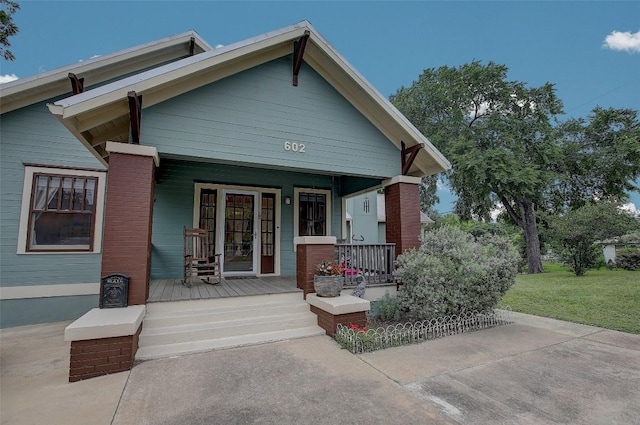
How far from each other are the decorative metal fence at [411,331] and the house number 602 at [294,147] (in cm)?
325

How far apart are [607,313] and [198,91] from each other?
29.7 feet

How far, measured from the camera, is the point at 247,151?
18.4ft

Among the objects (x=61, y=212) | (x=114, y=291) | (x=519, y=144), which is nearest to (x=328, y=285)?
(x=114, y=291)

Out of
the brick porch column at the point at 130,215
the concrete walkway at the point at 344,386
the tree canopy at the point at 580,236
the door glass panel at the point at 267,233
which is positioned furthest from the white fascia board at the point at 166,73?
the tree canopy at the point at 580,236

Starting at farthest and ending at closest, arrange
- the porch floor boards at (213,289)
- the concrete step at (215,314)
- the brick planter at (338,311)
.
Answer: the porch floor boards at (213,289), the brick planter at (338,311), the concrete step at (215,314)

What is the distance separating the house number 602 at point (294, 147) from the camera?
593cm

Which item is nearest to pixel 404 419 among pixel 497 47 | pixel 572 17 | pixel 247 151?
pixel 247 151

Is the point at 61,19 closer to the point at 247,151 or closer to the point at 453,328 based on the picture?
the point at 247,151

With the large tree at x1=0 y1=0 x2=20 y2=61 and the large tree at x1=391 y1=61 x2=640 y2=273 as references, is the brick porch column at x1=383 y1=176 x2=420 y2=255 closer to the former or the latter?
the large tree at x1=0 y1=0 x2=20 y2=61

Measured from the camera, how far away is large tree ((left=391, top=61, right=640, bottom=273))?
15.0 m

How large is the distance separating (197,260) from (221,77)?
11.3 feet

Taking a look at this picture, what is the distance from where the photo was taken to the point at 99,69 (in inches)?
281

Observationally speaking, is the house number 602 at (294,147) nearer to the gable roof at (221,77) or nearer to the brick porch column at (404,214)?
the gable roof at (221,77)

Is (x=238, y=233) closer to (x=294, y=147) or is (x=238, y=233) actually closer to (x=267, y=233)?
(x=267, y=233)
